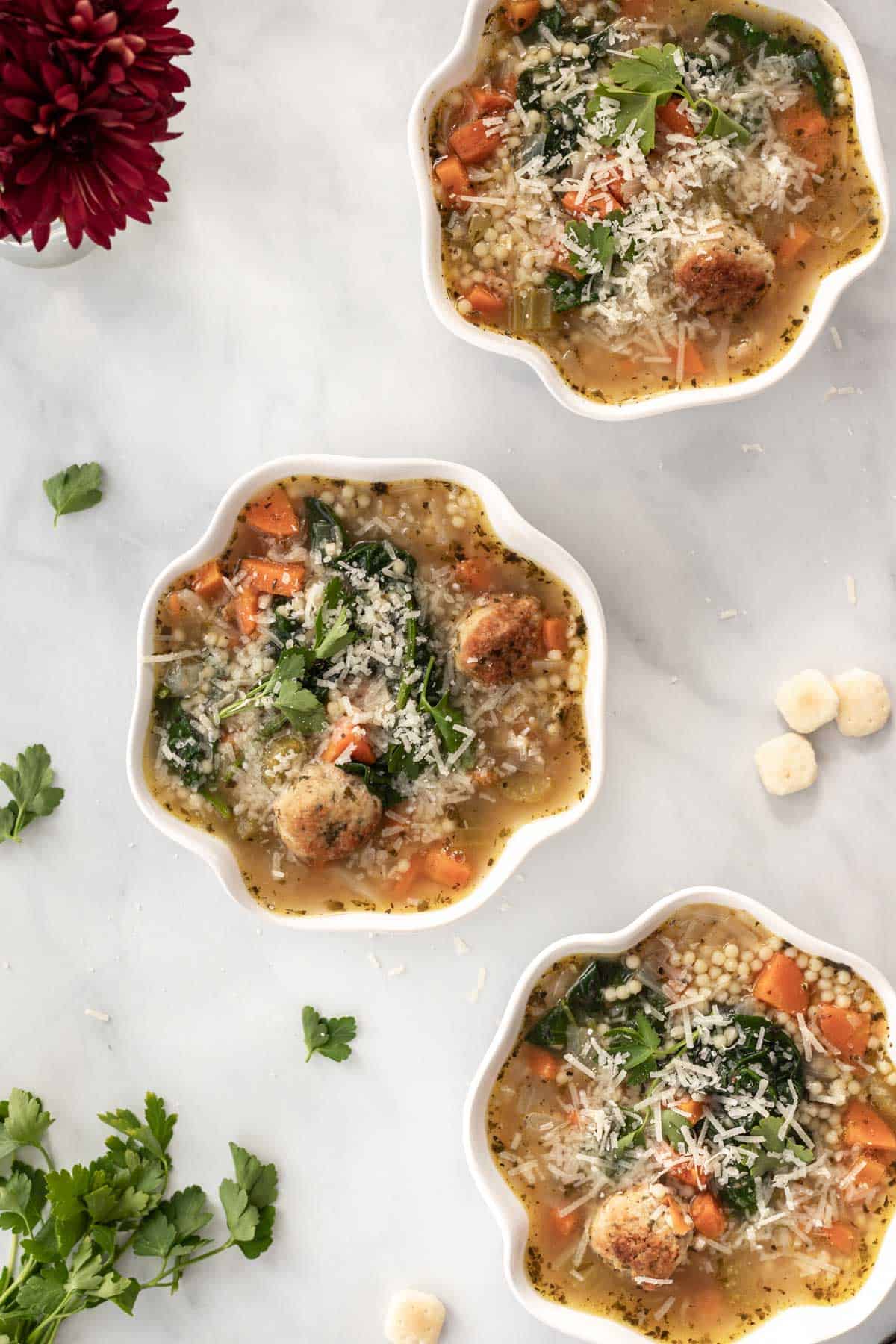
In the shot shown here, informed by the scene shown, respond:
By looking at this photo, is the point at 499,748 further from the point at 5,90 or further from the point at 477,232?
the point at 5,90

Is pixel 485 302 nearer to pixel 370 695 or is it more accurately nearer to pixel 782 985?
pixel 370 695

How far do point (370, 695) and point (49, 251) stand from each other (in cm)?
159

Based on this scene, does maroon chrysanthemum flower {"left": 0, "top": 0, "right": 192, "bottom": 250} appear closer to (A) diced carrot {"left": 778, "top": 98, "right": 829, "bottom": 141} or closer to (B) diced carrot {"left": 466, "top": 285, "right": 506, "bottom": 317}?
(B) diced carrot {"left": 466, "top": 285, "right": 506, "bottom": 317}

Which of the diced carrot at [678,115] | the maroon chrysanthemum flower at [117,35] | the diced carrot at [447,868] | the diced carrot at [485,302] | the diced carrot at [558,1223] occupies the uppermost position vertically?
the diced carrot at [678,115]

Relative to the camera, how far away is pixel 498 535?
346cm

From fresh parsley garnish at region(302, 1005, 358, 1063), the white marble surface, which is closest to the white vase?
the white marble surface

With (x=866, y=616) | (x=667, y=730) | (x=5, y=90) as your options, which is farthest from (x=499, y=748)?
(x=5, y=90)

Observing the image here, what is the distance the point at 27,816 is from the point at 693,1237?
7.51 feet

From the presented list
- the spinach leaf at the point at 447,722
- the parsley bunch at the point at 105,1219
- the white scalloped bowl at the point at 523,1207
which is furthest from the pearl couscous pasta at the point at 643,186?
the parsley bunch at the point at 105,1219

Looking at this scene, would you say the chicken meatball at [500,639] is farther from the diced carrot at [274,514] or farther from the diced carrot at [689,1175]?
the diced carrot at [689,1175]

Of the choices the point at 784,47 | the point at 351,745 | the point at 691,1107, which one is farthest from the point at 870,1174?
the point at 784,47

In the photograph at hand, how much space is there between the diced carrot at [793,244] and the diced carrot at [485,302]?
78 centimetres

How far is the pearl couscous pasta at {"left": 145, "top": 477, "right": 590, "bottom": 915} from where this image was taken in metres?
3.40

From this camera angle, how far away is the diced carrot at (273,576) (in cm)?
342
